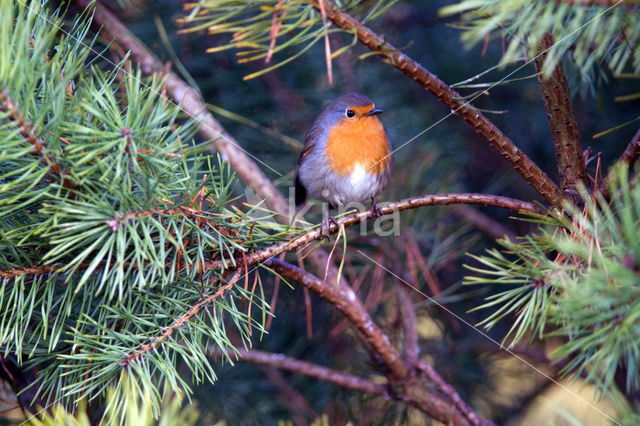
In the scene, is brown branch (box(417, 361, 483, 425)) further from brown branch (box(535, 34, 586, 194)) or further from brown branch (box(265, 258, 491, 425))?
brown branch (box(535, 34, 586, 194))

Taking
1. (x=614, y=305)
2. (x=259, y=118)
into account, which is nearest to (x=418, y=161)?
(x=259, y=118)

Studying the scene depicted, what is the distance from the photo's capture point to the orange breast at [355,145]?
9.15 ft

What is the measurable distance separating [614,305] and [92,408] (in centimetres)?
145

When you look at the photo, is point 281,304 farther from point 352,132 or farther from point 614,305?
point 614,305

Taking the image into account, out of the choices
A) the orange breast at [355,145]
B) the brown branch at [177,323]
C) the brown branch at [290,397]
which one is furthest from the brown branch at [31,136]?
the orange breast at [355,145]

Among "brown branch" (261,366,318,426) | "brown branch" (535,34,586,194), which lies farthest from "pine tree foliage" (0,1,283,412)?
"brown branch" (261,366,318,426)

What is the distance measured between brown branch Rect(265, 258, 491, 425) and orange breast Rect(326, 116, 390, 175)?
46.3 inches

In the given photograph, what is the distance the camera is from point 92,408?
1.70 metres

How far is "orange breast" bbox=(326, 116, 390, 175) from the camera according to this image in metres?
2.79

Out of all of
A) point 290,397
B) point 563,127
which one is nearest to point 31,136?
point 563,127

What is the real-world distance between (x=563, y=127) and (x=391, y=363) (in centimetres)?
85

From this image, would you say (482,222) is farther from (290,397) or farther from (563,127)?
(563,127)

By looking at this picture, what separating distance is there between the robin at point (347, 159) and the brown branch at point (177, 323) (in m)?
1.59

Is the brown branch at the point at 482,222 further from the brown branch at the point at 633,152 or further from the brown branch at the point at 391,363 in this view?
the brown branch at the point at 633,152
